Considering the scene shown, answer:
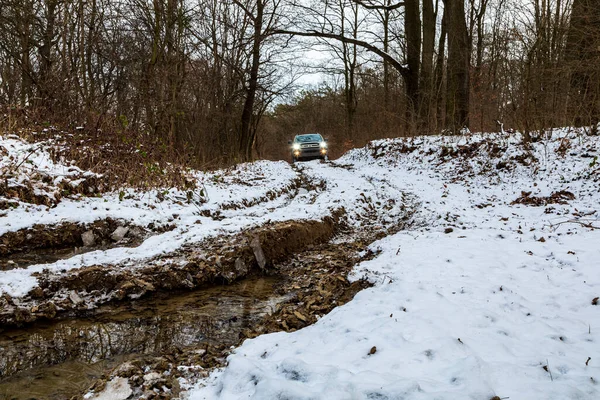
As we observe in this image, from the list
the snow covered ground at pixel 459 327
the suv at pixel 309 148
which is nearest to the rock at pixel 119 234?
the snow covered ground at pixel 459 327

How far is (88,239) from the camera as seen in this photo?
5578mm

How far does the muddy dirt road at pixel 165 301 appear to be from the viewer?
2734 millimetres

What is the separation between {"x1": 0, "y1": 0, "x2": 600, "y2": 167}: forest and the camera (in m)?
8.96

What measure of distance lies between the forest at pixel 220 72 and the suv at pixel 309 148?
288cm

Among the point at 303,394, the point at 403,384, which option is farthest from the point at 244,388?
the point at 403,384

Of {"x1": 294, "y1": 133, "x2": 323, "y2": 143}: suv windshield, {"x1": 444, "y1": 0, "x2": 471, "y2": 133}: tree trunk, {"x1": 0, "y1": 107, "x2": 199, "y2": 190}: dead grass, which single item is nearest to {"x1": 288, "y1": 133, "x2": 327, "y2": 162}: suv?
{"x1": 294, "y1": 133, "x2": 323, "y2": 143}: suv windshield

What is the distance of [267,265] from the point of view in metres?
5.25

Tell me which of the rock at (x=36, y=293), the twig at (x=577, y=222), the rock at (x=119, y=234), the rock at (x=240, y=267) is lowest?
the rock at (x=240, y=267)

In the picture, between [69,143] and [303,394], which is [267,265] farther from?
[69,143]

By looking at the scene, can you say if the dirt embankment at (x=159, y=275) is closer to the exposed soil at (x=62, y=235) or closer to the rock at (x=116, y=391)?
the exposed soil at (x=62, y=235)

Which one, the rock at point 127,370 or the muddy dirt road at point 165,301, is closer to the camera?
the rock at point 127,370

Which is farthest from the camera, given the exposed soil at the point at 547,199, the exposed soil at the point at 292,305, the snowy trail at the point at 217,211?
the exposed soil at the point at 547,199

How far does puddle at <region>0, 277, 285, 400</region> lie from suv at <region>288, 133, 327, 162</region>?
56.4ft

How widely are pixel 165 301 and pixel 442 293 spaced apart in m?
2.96
